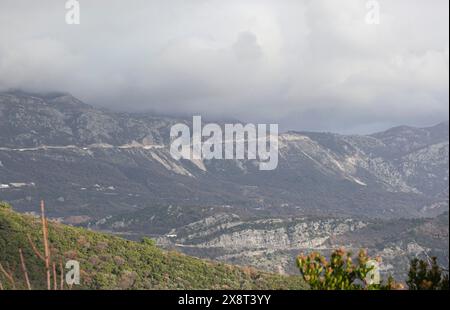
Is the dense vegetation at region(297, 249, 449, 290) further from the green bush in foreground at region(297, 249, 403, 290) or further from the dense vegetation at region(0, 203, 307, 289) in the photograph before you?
the dense vegetation at region(0, 203, 307, 289)

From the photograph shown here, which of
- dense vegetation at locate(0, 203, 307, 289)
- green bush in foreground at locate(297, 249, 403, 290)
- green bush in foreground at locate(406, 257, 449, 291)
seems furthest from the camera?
dense vegetation at locate(0, 203, 307, 289)

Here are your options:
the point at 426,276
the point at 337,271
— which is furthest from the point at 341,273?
the point at 426,276

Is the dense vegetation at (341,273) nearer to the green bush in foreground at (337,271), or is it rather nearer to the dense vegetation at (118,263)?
the green bush in foreground at (337,271)

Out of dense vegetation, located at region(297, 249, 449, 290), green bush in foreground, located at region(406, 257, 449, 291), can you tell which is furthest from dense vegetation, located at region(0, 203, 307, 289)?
dense vegetation, located at region(297, 249, 449, 290)

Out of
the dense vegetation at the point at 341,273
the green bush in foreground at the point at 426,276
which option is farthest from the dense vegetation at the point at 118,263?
the dense vegetation at the point at 341,273

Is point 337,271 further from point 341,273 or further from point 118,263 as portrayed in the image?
point 118,263

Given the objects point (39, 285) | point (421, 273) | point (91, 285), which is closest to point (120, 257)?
point (91, 285)
